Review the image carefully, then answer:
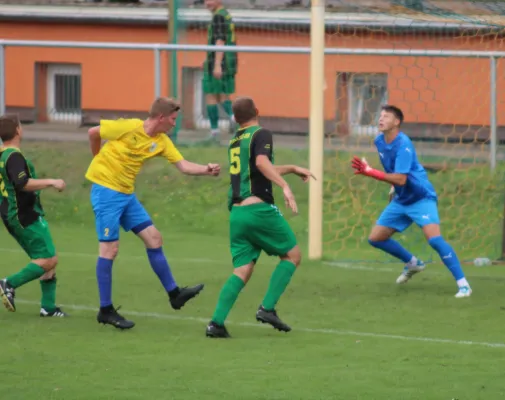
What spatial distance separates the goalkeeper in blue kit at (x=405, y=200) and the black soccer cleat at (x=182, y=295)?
1.96 metres

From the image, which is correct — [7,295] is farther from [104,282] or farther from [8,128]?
[8,128]

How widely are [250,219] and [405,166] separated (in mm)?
2303

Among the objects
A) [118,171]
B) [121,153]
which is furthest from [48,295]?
[121,153]

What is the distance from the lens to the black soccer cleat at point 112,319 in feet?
31.1

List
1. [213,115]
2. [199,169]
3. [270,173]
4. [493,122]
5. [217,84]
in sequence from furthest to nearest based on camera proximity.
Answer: [217,84]
[213,115]
[493,122]
[199,169]
[270,173]

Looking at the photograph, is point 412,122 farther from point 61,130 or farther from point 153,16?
point 153,16

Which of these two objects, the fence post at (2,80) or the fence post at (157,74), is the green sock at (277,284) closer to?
the fence post at (157,74)

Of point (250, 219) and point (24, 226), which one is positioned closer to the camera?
point (250, 219)

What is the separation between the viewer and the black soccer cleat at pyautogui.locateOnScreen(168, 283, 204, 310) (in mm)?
9859

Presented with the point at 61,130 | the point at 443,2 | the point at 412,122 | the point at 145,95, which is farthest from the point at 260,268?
the point at 145,95

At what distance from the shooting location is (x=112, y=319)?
952 cm

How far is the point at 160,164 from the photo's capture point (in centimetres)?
1741

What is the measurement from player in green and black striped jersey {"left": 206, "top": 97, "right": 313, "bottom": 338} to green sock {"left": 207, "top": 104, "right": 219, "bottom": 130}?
754 cm

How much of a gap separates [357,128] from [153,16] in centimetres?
778
